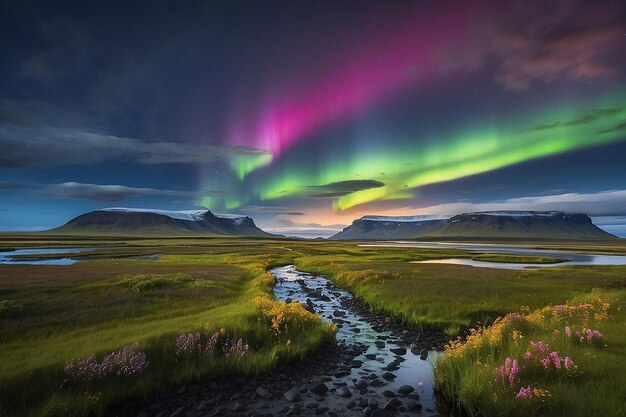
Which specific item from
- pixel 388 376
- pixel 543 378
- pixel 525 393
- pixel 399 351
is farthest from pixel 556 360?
pixel 399 351

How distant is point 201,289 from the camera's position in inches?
1110

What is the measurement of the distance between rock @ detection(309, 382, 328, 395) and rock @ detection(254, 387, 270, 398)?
1629 mm

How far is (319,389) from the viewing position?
39.2 feet

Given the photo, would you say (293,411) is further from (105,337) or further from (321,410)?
(105,337)

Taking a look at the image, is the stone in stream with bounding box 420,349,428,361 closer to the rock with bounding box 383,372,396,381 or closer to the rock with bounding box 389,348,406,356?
the rock with bounding box 389,348,406,356

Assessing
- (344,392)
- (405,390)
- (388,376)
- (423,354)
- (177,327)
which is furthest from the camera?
(423,354)

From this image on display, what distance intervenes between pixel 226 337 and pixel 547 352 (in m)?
12.2

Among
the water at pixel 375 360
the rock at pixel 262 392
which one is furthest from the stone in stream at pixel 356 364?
the rock at pixel 262 392

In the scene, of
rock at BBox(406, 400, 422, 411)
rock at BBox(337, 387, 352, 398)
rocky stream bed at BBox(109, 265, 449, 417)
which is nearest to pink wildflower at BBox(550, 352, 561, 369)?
rocky stream bed at BBox(109, 265, 449, 417)

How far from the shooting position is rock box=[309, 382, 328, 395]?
11.8 m

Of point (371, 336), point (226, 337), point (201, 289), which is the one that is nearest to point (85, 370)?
point (226, 337)

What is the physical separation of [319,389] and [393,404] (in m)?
2.70

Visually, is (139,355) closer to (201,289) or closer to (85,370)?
(85,370)

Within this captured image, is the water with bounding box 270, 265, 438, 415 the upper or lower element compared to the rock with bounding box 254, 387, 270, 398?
lower
